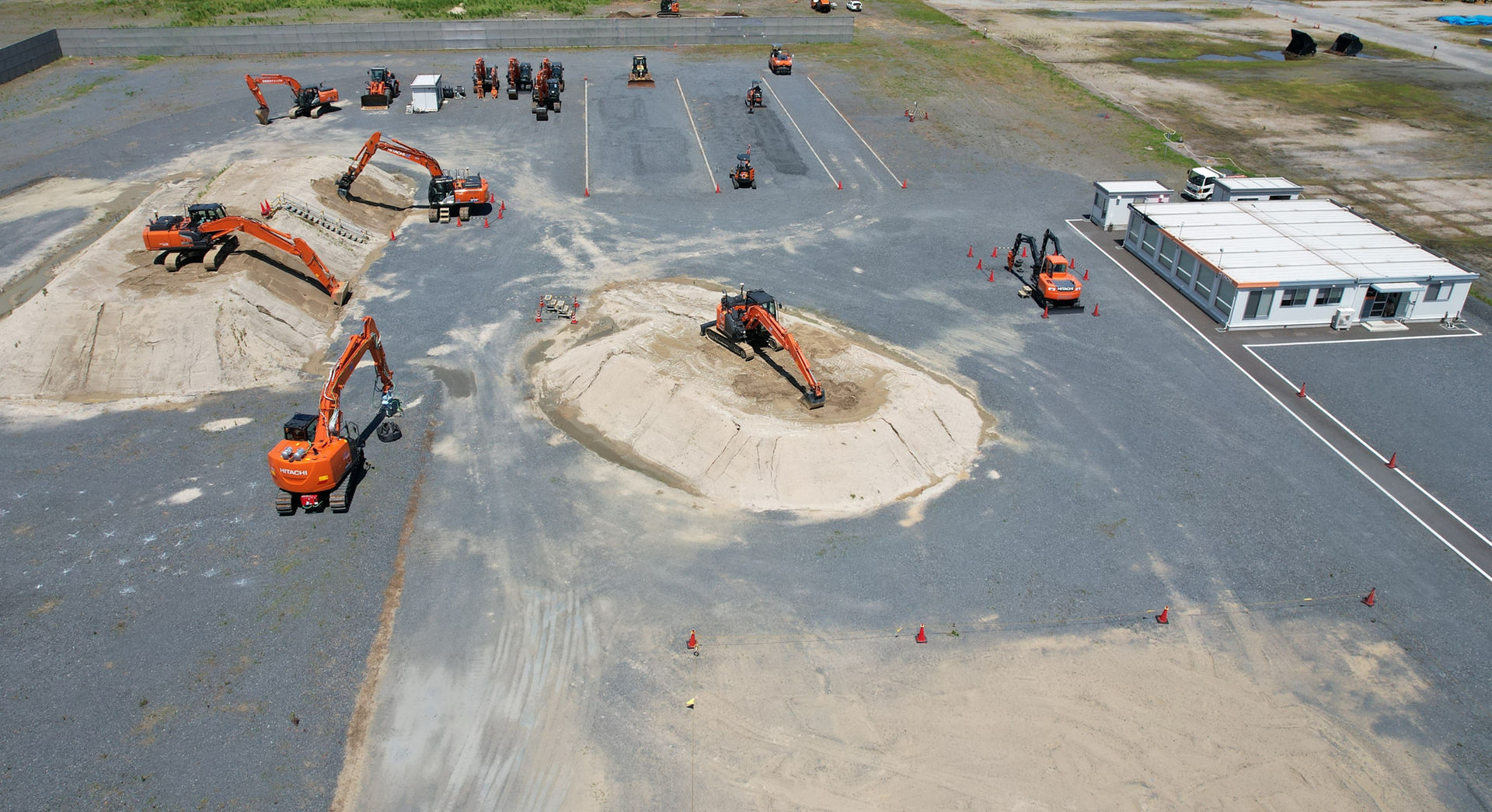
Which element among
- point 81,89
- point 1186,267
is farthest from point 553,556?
point 81,89

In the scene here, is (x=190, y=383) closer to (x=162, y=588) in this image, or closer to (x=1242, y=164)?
(x=162, y=588)

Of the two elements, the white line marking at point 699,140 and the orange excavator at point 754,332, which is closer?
the orange excavator at point 754,332

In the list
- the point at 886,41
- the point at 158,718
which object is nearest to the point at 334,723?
the point at 158,718

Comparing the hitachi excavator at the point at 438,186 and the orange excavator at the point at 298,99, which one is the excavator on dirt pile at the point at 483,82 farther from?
the hitachi excavator at the point at 438,186

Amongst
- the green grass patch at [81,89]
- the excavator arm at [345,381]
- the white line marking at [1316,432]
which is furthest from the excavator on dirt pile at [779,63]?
the green grass patch at [81,89]

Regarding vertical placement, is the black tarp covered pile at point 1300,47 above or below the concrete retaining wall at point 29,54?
above

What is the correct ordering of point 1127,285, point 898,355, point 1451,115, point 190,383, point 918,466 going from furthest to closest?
1. point 1451,115
2. point 1127,285
3. point 898,355
4. point 190,383
5. point 918,466
